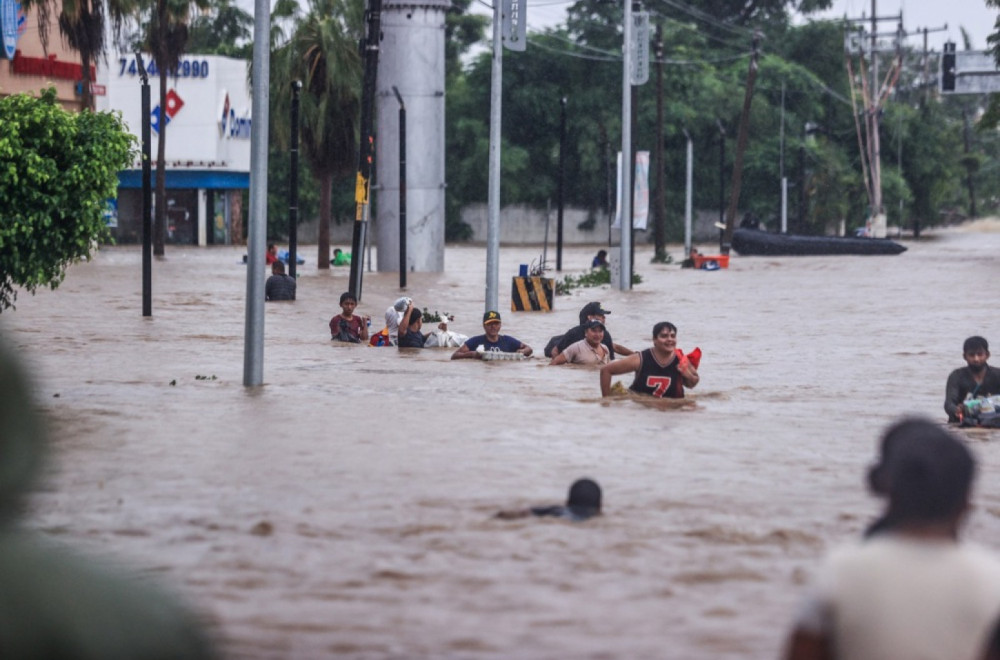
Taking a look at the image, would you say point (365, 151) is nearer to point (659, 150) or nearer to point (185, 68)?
point (659, 150)

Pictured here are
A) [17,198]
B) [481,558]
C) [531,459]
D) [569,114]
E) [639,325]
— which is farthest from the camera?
[569,114]

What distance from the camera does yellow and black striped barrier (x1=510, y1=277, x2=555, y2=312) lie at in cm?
3188

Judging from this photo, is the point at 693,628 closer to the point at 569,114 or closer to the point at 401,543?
the point at 401,543

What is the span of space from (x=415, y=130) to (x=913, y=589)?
4413cm

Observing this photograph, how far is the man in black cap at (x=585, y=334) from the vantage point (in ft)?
62.8

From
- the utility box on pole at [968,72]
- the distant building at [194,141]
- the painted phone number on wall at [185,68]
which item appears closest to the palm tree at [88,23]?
the distant building at [194,141]

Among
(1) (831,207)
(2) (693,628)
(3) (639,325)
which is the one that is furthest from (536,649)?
(1) (831,207)

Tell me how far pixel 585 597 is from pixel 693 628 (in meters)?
0.64

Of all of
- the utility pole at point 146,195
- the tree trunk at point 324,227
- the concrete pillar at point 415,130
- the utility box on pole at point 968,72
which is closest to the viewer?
the utility pole at point 146,195

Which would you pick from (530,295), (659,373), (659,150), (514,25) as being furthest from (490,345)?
(659,150)

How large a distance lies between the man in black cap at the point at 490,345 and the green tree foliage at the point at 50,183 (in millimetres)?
4584

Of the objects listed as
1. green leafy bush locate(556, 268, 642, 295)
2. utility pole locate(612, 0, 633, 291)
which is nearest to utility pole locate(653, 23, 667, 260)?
green leafy bush locate(556, 268, 642, 295)

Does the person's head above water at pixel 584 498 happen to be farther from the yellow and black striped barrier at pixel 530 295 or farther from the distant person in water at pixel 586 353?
the yellow and black striped barrier at pixel 530 295

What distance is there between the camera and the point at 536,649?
620cm
